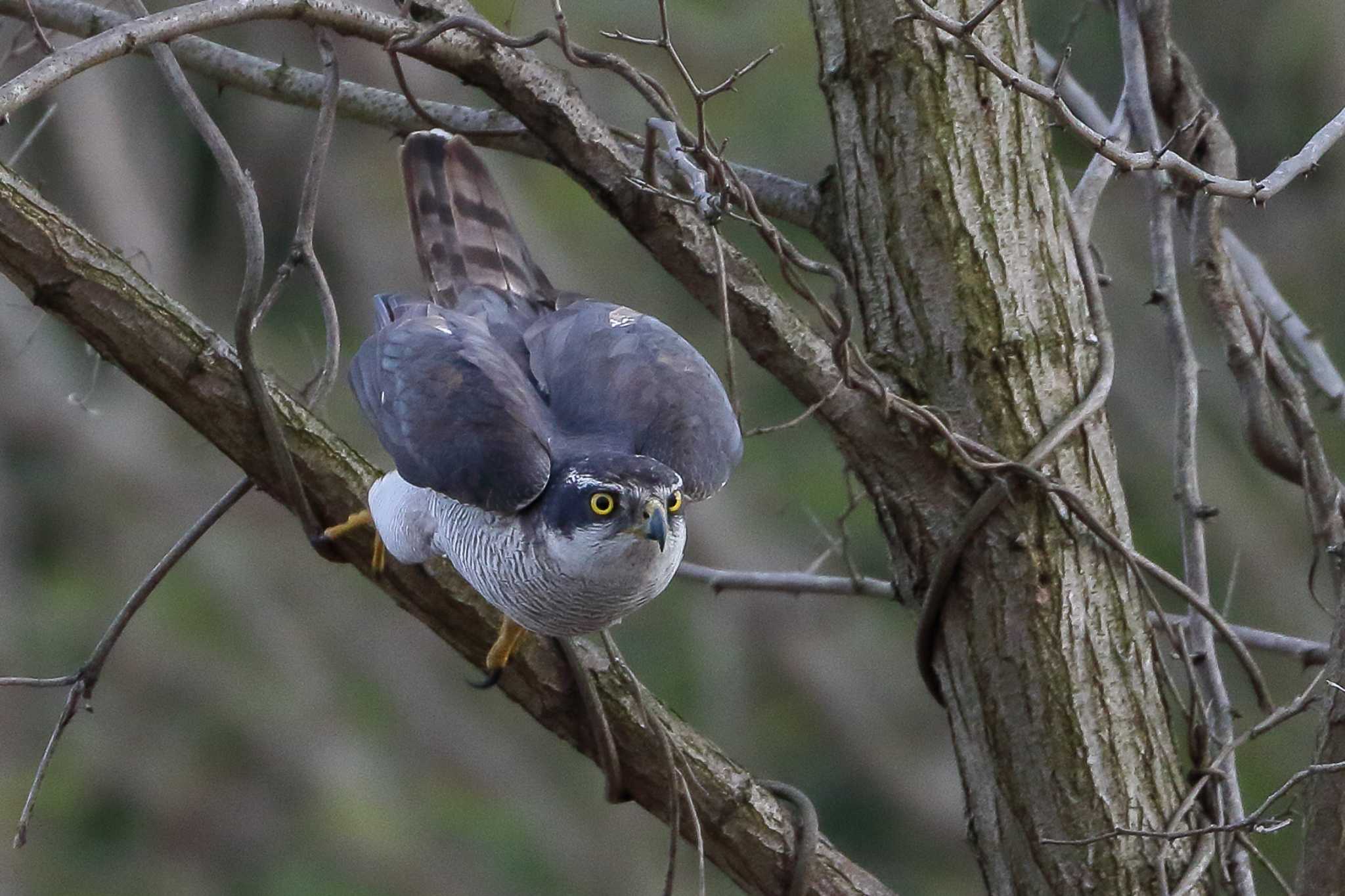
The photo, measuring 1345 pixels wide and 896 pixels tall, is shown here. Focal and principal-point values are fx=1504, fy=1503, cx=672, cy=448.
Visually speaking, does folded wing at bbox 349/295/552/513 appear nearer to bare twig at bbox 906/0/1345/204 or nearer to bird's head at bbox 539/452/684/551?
bird's head at bbox 539/452/684/551

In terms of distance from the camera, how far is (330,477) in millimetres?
2471

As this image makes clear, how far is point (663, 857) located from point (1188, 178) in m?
5.83

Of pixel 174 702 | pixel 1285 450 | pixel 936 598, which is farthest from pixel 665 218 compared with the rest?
pixel 174 702

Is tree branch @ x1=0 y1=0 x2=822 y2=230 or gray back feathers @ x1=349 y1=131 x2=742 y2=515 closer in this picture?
gray back feathers @ x1=349 y1=131 x2=742 y2=515

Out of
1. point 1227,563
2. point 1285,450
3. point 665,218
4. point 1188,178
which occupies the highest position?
point 1188,178

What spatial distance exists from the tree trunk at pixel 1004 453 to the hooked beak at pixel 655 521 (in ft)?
1.32

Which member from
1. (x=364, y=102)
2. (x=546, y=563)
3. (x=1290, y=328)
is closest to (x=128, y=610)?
(x=546, y=563)

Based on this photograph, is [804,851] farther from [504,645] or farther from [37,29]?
[37,29]

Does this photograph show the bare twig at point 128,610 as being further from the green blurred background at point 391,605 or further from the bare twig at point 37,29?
the green blurred background at point 391,605

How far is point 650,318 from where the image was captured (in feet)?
8.87

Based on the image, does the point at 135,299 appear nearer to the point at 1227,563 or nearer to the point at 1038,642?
the point at 1038,642

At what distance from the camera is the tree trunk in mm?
2434

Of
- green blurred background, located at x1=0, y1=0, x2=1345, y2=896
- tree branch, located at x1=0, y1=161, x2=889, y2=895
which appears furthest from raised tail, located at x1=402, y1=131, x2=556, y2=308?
green blurred background, located at x1=0, y1=0, x2=1345, y2=896

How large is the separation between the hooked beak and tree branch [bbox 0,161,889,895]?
1.23 feet
